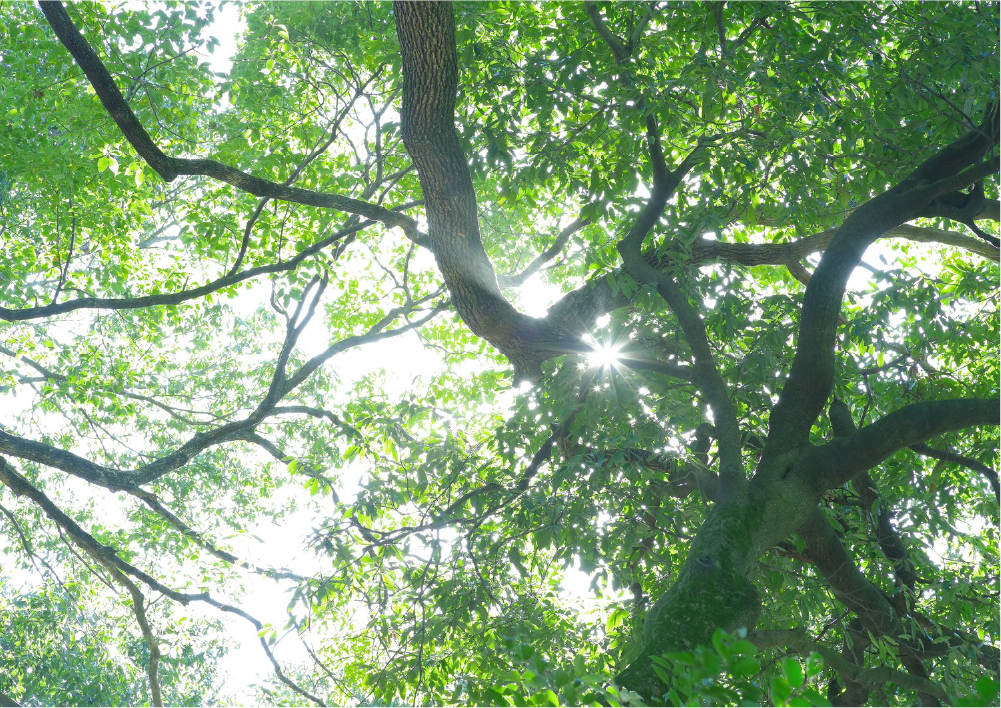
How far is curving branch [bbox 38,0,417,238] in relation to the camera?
4363mm

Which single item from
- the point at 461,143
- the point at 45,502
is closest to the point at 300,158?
the point at 461,143

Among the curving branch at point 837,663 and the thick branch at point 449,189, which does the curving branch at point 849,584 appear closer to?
the curving branch at point 837,663

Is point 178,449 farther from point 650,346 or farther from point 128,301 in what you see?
point 650,346

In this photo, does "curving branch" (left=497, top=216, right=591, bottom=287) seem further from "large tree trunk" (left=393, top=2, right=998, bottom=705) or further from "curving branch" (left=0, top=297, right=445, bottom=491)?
"large tree trunk" (left=393, top=2, right=998, bottom=705)

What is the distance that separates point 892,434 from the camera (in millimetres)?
3801

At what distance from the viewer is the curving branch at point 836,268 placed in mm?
4047

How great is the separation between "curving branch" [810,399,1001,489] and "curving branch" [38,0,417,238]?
346 cm

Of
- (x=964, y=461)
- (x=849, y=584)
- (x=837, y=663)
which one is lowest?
(x=837, y=663)

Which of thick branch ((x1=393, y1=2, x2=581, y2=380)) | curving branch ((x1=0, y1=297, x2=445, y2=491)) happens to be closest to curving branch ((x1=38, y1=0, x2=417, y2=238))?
thick branch ((x1=393, y1=2, x2=581, y2=380))

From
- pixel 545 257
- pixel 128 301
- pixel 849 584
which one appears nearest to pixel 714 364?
pixel 849 584

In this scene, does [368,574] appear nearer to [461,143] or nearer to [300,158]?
[461,143]

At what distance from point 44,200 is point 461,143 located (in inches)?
207

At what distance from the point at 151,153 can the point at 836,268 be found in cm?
437

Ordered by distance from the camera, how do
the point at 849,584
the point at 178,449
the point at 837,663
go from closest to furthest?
the point at 837,663
the point at 849,584
the point at 178,449
